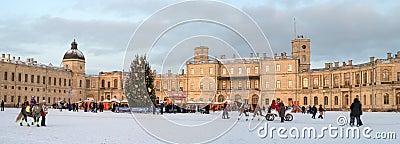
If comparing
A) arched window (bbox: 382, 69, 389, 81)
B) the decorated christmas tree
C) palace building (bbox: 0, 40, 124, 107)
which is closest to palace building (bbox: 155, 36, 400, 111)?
arched window (bbox: 382, 69, 389, 81)

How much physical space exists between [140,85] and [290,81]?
34698 mm

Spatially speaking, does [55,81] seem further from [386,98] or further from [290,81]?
[386,98]

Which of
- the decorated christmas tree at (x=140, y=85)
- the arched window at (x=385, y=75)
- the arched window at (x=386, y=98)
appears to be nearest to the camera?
the decorated christmas tree at (x=140, y=85)

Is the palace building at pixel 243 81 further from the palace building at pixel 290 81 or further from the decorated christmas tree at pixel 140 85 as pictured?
the decorated christmas tree at pixel 140 85

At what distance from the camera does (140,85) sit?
133ft

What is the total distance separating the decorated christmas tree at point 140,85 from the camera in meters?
38.5

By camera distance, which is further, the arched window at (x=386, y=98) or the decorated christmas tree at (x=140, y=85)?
the arched window at (x=386, y=98)

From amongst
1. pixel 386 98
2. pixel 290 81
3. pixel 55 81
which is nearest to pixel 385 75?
pixel 386 98

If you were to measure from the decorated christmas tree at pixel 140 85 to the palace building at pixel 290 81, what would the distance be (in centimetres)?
1681

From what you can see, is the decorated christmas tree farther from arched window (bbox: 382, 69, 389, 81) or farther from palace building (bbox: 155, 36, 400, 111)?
arched window (bbox: 382, 69, 389, 81)

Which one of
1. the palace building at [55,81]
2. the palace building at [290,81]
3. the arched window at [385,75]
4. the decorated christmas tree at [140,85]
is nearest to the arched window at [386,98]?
the palace building at [290,81]

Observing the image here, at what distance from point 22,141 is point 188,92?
6290cm

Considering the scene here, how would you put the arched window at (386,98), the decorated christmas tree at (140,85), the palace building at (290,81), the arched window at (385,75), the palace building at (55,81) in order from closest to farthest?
the decorated christmas tree at (140,85) → the arched window at (386,98) → the arched window at (385,75) → the palace building at (290,81) → the palace building at (55,81)

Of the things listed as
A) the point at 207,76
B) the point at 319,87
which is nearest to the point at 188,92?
the point at 207,76
